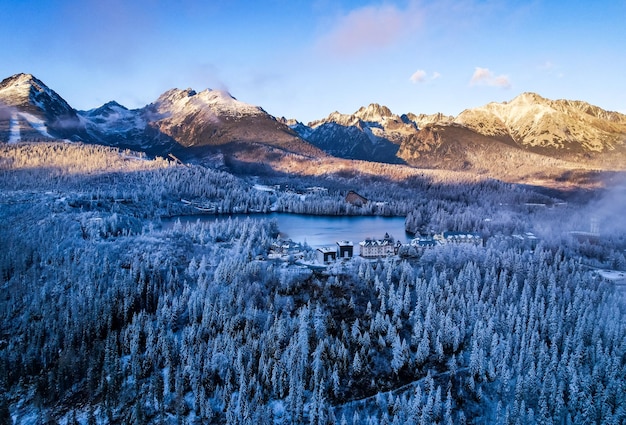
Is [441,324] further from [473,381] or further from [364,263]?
[364,263]

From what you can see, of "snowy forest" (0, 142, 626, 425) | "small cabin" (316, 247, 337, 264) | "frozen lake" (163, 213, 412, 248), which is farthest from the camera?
"frozen lake" (163, 213, 412, 248)

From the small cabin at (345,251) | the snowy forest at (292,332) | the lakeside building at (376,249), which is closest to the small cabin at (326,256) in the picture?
the small cabin at (345,251)

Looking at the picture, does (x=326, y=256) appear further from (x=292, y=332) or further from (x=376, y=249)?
(x=292, y=332)

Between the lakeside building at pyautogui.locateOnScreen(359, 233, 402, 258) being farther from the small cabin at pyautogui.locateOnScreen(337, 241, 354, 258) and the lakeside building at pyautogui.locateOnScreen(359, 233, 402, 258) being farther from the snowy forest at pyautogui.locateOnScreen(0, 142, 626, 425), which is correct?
the snowy forest at pyautogui.locateOnScreen(0, 142, 626, 425)

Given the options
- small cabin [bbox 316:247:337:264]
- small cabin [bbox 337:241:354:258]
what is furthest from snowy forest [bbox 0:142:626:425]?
small cabin [bbox 337:241:354:258]

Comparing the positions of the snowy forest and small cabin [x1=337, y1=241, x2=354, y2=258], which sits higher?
small cabin [x1=337, y1=241, x2=354, y2=258]

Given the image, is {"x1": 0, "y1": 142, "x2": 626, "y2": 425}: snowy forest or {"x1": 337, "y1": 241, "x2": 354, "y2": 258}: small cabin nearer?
{"x1": 0, "y1": 142, "x2": 626, "y2": 425}: snowy forest

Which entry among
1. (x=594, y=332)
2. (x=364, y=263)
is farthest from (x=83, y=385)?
(x=594, y=332)
